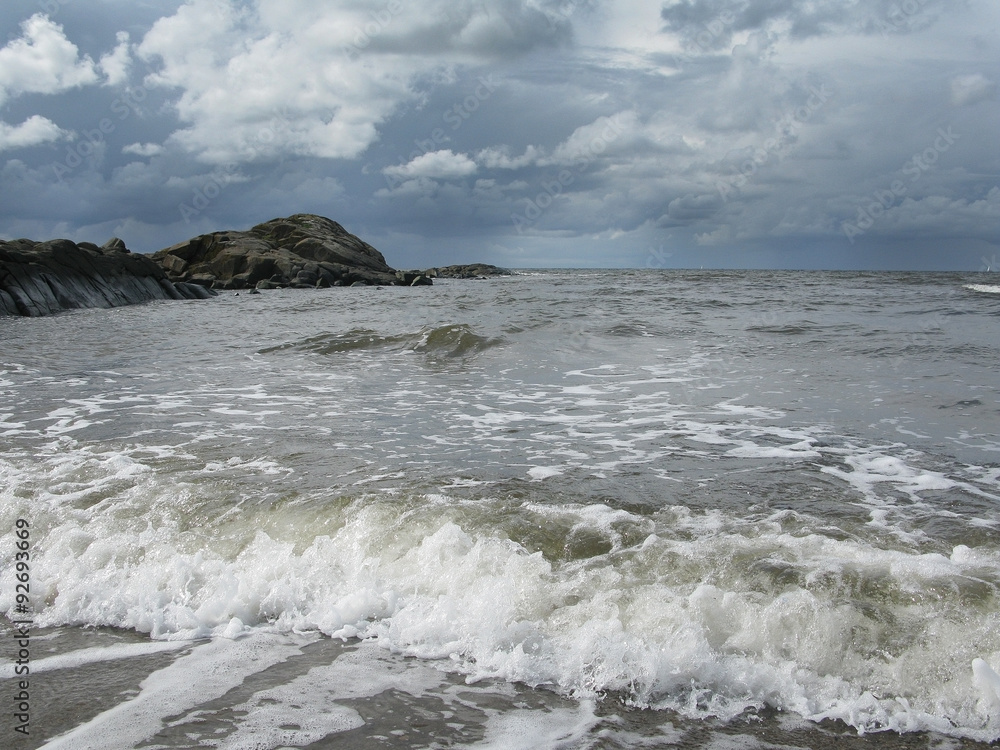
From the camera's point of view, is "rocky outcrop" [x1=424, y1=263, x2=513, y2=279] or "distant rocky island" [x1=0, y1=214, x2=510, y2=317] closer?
"distant rocky island" [x1=0, y1=214, x2=510, y2=317]

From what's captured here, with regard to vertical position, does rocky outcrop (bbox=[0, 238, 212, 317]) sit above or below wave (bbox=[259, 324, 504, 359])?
above

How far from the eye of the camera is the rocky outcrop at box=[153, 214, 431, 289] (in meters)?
50.7

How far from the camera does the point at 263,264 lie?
51844mm

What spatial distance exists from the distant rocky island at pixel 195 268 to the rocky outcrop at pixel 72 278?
0.04 meters

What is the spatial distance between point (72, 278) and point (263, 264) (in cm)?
2365

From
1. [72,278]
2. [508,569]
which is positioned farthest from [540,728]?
[72,278]

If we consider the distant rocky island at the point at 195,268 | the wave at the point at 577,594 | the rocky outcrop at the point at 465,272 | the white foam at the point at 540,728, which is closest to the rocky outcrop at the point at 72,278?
the distant rocky island at the point at 195,268

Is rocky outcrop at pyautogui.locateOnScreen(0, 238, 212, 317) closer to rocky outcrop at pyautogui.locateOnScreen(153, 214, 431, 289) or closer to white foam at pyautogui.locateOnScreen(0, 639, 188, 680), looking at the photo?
rocky outcrop at pyautogui.locateOnScreen(153, 214, 431, 289)

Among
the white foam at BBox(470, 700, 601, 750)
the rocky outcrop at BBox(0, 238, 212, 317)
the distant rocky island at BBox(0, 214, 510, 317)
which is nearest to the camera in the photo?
the white foam at BBox(470, 700, 601, 750)

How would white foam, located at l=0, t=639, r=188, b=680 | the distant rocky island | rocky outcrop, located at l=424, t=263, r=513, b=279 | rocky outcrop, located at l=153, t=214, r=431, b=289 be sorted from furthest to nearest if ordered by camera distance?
rocky outcrop, located at l=424, t=263, r=513, b=279
rocky outcrop, located at l=153, t=214, r=431, b=289
the distant rocky island
white foam, located at l=0, t=639, r=188, b=680

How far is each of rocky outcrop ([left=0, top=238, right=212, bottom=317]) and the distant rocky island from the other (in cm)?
4

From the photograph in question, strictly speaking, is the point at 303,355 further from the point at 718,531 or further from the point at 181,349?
the point at 718,531

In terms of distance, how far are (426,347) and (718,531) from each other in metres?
10.4

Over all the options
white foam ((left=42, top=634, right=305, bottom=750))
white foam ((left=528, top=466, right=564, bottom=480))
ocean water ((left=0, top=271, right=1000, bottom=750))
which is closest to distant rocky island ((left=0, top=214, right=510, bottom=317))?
ocean water ((left=0, top=271, right=1000, bottom=750))
